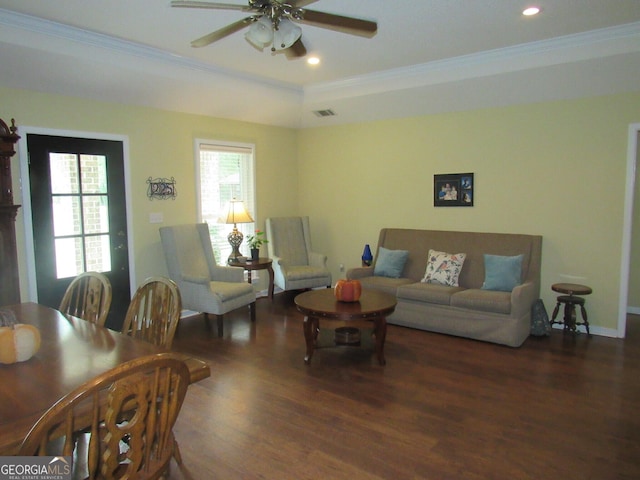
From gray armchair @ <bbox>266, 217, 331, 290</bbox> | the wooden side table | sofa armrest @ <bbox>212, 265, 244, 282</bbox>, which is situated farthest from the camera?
gray armchair @ <bbox>266, 217, 331, 290</bbox>

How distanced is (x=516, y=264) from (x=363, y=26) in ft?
10.00

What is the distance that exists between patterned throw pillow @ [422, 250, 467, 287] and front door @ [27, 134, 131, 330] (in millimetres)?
3371

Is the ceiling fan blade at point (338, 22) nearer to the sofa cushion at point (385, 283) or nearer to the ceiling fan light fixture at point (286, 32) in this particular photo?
the ceiling fan light fixture at point (286, 32)

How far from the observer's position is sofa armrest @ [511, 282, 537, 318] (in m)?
4.14

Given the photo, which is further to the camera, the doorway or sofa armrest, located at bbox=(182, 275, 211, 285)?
sofa armrest, located at bbox=(182, 275, 211, 285)

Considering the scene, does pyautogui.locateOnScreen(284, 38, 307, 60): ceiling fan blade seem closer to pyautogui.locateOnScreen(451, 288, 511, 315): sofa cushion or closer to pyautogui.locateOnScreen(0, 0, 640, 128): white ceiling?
pyautogui.locateOnScreen(0, 0, 640, 128): white ceiling

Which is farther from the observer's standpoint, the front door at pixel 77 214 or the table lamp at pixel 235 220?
the table lamp at pixel 235 220

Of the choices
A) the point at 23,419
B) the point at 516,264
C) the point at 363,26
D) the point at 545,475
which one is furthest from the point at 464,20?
the point at 23,419

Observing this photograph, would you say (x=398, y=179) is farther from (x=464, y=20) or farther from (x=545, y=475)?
(x=545, y=475)

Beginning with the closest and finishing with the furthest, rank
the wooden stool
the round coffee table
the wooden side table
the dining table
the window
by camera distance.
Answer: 1. the dining table
2. the round coffee table
3. the wooden stool
4. the wooden side table
5. the window

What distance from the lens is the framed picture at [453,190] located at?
17.4 ft

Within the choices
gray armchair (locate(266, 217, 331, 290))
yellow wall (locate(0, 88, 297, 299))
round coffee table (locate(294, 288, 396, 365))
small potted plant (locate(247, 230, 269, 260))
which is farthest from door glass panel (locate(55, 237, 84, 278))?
gray armchair (locate(266, 217, 331, 290))

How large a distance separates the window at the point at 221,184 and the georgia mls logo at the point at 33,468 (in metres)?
4.28

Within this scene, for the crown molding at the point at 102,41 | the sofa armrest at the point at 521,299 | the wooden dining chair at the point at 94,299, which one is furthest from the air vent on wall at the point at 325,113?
the wooden dining chair at the point at 94,299
